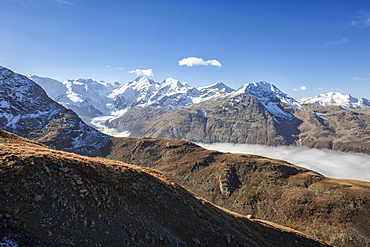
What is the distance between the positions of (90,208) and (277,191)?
109264mm

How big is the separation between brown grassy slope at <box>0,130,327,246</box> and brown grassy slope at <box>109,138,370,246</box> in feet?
257

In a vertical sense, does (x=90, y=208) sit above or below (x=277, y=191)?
above

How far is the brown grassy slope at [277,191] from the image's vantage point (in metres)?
83.6

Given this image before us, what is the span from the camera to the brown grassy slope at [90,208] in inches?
575

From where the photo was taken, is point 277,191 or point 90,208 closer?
point 90,208

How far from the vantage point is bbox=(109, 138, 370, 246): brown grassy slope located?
3292 inches

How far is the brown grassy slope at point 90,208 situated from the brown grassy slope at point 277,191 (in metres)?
78.2

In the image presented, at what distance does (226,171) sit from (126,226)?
4530 inches

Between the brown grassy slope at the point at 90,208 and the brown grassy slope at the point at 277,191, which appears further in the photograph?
the brown grassy slope at the point at 277,191

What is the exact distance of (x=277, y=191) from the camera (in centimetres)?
10744

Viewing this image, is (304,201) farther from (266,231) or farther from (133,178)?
(133,178)

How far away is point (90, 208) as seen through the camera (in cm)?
1872

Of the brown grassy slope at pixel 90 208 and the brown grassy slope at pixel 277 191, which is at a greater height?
the brown grassy slope at pixel 90 208

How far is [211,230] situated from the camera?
26.6 m
